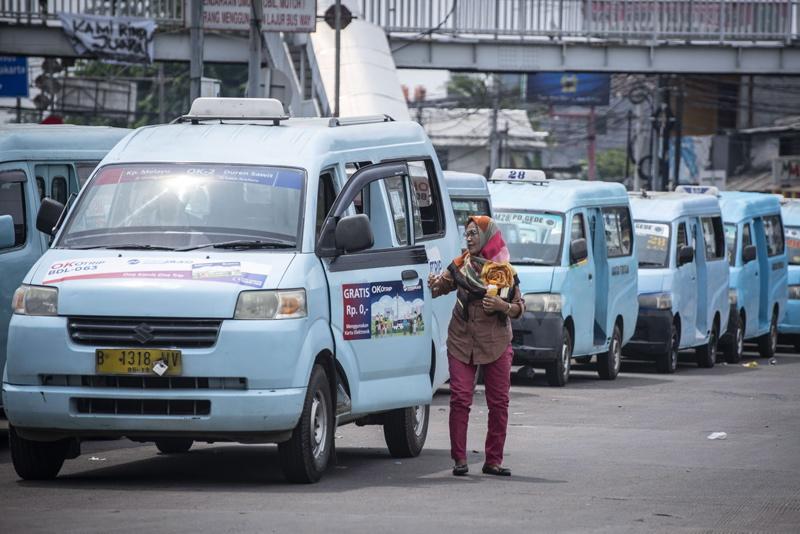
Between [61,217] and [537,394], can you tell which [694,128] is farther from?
[61,217]

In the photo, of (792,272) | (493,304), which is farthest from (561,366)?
(792,272)

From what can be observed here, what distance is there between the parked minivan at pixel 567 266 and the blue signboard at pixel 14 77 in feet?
92.3

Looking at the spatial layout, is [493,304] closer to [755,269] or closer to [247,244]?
[247,244]

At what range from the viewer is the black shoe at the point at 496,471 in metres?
10.9

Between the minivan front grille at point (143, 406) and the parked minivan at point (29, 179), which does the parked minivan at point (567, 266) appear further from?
the minivan front grille at point (143, 406)

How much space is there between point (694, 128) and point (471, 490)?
63.0 m

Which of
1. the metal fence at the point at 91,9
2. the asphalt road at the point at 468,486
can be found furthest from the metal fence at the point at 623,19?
the asphalt road at the point at 468,486

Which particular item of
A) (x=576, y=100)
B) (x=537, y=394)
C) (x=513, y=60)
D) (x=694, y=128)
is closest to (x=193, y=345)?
(x=537, y=394)

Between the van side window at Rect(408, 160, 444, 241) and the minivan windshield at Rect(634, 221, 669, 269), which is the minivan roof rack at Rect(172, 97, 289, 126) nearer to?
the van side window at Rect(408, 160, 444, 241)

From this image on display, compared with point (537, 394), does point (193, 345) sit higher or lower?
higher

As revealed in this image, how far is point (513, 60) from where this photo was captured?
4297 cm

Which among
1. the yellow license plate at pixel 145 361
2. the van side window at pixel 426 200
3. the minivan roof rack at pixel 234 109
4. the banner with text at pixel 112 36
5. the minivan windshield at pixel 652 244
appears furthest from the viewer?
the banner with text at pixel 112 36

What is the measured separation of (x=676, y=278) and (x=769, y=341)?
17.6 ft

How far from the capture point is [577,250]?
19.8 m
